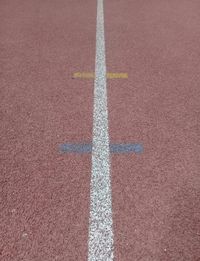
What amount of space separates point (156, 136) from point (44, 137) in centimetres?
125

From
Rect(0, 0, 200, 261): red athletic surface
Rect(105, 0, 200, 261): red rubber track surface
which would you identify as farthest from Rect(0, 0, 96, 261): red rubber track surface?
Rect(105, 0, 200, 261): red rubber track surface

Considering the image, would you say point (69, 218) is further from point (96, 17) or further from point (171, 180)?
point (96, 17)

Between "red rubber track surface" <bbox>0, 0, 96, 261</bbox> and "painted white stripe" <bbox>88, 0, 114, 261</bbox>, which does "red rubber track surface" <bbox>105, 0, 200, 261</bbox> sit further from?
"red rubber track surface" <bbox>0, 0, 96, 261</bbox>

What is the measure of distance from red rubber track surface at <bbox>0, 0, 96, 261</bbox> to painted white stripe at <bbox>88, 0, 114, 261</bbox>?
2.6 inches

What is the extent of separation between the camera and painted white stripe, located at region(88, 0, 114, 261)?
2.81 meters

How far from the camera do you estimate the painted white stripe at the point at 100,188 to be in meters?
2.81

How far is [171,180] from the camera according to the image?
342 cm

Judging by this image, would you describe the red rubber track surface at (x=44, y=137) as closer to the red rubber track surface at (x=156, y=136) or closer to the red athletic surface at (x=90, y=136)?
the red athletic surface at (x=90, y=136)

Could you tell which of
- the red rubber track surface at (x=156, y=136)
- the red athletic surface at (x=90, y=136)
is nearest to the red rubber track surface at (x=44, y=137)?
the red athletic surface at (x=90, y=136)

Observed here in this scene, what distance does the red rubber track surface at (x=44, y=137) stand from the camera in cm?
288

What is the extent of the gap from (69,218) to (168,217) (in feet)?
2.79

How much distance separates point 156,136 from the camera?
398cm

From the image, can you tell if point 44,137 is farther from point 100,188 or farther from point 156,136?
point 156,136

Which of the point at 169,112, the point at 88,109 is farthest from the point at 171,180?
the point at 88,109
